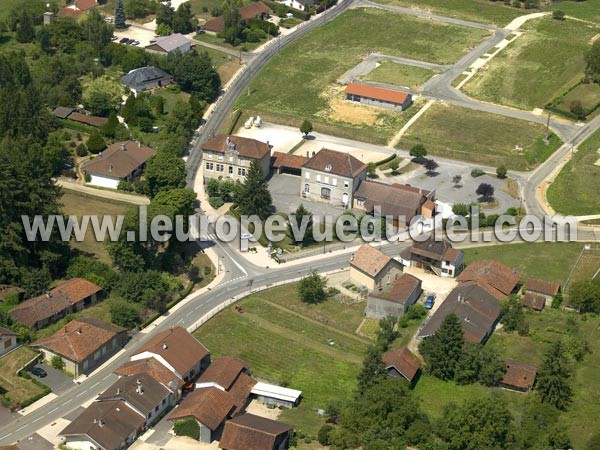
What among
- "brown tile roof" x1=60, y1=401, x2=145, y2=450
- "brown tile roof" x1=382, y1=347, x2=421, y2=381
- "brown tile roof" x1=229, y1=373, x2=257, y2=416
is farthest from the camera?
"brown tile roof" x1=382, y1=347, x2=421, y2=381

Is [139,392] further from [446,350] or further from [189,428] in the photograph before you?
[446,350]

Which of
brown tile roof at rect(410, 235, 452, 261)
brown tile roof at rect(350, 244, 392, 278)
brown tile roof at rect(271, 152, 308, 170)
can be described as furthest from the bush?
brown tile roof at rect(271, 152, 308, 170)

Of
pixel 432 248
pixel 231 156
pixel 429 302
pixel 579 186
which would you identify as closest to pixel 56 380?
pixel 429 302

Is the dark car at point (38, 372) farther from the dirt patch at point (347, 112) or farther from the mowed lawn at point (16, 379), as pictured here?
the dirt patch at point (347, 112)

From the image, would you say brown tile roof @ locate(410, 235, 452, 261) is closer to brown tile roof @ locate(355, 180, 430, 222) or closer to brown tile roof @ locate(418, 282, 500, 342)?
brown tile roof @ locate(418, 282, 500, 342)

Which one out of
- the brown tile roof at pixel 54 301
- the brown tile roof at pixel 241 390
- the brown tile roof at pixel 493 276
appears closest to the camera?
the brown tile roof at pixel 241 390

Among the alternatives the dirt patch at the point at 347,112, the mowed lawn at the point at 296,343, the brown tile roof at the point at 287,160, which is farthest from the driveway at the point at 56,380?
the dirt patch at the point at 347,112
